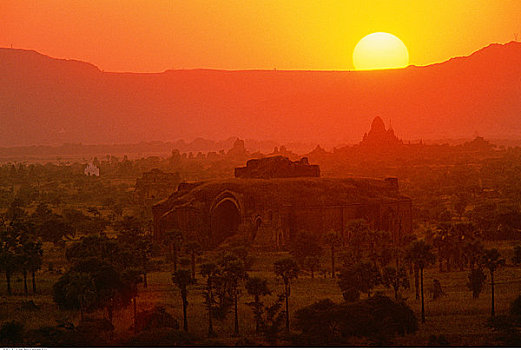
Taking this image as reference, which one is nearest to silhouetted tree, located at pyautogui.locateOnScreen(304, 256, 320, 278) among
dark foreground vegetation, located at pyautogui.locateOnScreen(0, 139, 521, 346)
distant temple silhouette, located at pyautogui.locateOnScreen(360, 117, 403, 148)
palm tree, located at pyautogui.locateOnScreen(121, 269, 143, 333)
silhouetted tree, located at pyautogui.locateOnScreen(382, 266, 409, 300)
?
dark foreground vegetation, located at pyautogui.locateOnScreen(0, 139, 521, 346)

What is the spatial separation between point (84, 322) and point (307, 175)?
35.9m

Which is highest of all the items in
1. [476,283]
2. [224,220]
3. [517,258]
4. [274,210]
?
[274,210]

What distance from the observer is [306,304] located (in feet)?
141

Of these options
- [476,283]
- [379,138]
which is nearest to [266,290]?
[476,283]

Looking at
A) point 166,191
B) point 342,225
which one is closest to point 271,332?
point 342,225

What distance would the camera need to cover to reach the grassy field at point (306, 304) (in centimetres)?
3822

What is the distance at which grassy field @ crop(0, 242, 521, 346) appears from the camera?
38.2 m

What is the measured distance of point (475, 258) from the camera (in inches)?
1911

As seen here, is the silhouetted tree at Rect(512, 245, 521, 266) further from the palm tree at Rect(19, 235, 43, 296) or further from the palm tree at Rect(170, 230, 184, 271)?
the palm tree at Rect(19, 235, 43, 296)

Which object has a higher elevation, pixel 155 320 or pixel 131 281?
pixel 131 281

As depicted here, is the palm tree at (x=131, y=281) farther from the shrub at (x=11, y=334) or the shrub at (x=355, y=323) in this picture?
the shrub at (x=355, y=323)

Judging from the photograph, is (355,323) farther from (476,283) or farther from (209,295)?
(476,283)

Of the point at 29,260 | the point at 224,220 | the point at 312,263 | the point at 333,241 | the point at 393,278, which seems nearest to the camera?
the point at 393,278

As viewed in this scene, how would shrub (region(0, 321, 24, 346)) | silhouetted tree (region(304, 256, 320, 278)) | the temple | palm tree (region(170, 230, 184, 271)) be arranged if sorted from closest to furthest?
shrub (region(0, 321, 24, 346)) → silhouetted tree (region(304, 256, 320, 278)) → palm tree (region(170, 230, 184, 271)) → the temple
